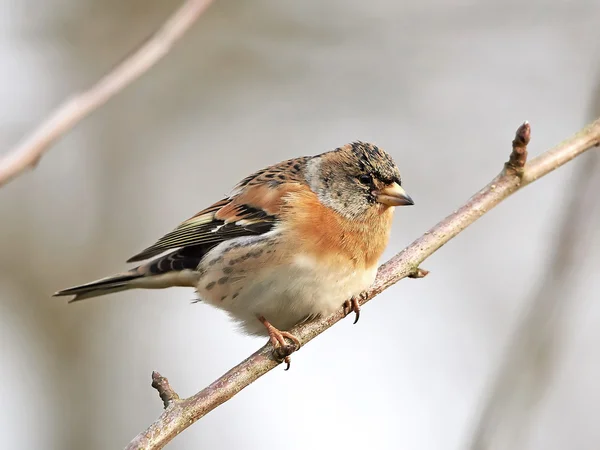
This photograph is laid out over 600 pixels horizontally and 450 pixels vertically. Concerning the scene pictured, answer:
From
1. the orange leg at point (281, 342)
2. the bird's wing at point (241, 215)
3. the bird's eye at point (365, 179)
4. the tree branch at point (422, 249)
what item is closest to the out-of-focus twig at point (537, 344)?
the tree branch at point (422, 249)

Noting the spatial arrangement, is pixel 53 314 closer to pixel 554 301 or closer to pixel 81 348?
pixel 81 348

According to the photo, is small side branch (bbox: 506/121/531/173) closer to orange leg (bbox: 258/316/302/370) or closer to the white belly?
the white belly

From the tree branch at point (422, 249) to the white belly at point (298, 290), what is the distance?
0.09 meters

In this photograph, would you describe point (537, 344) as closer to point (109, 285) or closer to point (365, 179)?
point (365, 179)

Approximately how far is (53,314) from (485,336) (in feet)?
16.3

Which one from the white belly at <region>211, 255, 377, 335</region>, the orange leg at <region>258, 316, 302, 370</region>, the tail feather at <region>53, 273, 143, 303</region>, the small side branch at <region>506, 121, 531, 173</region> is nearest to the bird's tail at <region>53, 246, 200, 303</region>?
the tail feather at <region>53, 273, 143, 303</region>

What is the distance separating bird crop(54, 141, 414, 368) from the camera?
407 centimetres

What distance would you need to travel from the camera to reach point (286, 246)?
13.7 feet

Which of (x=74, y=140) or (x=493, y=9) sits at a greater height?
(x=74, y=140)

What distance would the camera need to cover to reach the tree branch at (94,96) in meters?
Result: 1.52

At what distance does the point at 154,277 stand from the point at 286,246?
951 mm

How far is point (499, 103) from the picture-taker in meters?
9.10

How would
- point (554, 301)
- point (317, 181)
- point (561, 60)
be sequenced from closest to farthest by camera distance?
point (554, 301)
point (317, 181)
point (561, 60)

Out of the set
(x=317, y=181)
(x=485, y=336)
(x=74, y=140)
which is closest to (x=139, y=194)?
(x=74, y=140)
